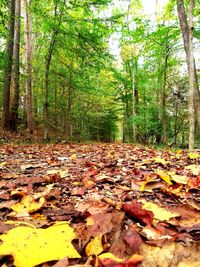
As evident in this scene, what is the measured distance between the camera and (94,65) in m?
11.8

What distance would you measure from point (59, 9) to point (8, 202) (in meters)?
9.27

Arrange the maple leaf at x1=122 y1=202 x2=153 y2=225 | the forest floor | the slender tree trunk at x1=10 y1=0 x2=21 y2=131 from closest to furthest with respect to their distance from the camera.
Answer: the forest floor
the maple leaf at x1=122 y1=202 x2=153 y2=225
the slender tree trunk at x1=10 y1=0 x2=21 y2=131

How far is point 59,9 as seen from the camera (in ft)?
31.1

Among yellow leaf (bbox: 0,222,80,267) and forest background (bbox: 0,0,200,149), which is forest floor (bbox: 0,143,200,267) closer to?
yellow leaf (bbox: 0,222,80,267)

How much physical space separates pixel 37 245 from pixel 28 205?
673mm

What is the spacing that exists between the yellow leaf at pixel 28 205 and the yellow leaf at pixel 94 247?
0.59m

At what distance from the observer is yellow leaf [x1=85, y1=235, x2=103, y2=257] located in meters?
0.94

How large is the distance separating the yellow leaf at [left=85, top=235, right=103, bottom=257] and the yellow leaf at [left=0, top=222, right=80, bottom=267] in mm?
62

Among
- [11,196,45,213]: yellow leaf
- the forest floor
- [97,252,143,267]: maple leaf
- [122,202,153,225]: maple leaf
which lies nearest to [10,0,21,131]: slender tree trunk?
the forest floor

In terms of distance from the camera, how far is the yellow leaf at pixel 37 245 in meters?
0.88

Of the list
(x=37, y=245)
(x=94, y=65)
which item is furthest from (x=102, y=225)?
(x=94, y=65)

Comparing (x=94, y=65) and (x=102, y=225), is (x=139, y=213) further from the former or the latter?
(x=94, y=65)

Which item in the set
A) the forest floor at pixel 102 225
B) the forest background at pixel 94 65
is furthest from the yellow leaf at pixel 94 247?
the forest background at pixel 94 65

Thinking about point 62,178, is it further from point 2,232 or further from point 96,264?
point 96,264
